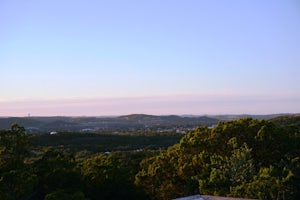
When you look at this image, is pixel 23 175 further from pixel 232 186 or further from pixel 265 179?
pixel 265 179

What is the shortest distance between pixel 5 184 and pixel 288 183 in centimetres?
1039

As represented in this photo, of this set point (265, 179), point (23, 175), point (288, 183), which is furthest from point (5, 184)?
point (288, 183)

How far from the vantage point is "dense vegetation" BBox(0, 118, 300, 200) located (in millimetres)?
15977

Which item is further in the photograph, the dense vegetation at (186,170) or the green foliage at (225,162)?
the green foliage at (225,162)

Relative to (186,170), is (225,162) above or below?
above

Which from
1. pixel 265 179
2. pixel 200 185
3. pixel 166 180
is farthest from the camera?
pixel 166 180

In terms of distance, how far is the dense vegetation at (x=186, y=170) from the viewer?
16.0 metres

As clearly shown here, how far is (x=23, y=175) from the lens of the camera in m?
16.2

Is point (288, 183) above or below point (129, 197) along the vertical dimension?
above

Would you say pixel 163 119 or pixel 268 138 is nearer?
pixel 268 138

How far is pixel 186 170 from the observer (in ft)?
64.9

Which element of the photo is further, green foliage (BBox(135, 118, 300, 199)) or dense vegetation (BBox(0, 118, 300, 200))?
green foliage (BBox(135, 118, 300, 199))

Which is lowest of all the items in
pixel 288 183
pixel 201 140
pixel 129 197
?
pixel 129 197

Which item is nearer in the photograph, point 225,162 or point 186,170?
point 225,162
